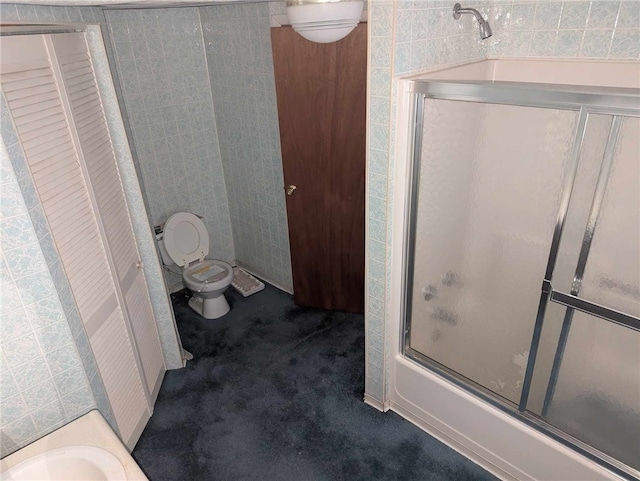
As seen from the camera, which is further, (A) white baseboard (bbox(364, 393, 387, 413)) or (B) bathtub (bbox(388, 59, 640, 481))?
(A) white baseboard (bbox(364, 393, 387, 413))

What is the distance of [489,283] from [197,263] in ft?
6.82

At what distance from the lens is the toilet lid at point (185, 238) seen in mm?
3033

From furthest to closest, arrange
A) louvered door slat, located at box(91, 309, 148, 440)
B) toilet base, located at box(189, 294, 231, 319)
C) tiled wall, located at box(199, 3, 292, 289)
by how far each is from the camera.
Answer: toilet base, located at box(189, 294, 231, 319) < tiled wall, located at box(199, 3, 292, 289) < louvered door slat, located at box(91, 309, 148, 440)

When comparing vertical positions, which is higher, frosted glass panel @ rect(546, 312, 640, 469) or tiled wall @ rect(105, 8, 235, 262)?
tiled wall @ rect(105, 8, 235, 262)

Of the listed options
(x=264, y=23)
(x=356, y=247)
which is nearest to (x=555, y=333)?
(x=356, y=247)

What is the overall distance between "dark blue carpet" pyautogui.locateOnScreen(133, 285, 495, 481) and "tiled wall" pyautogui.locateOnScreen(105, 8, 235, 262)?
3.31 feet

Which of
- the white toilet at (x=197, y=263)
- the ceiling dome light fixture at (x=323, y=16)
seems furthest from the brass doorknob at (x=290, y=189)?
the ceiling dome light fixture at (x=323, y=16)

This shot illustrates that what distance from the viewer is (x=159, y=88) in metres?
2.94

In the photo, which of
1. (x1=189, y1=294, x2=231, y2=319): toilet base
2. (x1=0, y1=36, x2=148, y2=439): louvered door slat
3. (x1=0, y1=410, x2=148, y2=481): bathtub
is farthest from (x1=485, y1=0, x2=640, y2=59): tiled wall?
(x1=0, y1=410, x2=148, y2=481): bathtub

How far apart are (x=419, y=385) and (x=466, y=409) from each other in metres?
0.25

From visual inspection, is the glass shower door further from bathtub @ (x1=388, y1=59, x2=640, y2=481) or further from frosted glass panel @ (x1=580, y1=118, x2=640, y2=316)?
bathtub @ (x1=388, y1=59, x2=640, y2=481)

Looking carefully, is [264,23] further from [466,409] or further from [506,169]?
[466,409]

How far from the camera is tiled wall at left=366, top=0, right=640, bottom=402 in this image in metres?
1.62

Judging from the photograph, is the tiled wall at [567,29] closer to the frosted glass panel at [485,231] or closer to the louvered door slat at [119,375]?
the frosted glass panel at [485,231]
